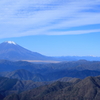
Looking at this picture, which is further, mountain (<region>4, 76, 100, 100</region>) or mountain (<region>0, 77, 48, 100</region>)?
mountain (<region>0, 77, 48, 100</region>)

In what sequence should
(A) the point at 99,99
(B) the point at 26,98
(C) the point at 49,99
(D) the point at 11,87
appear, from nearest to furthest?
(A) the point at 99,99 → (C) the point at 49,99 → (B) the point at 26,98 → (D) the point at 11,87

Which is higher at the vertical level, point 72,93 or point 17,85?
point 72,93

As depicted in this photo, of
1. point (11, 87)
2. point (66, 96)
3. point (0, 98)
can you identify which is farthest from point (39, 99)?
point (11, 87)

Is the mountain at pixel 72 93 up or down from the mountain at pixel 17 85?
up

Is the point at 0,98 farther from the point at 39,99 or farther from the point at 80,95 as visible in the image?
the point at 80,95

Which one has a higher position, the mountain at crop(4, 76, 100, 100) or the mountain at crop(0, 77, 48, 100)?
the mountain at crop(4, 76, 100, 100)

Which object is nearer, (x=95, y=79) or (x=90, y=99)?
(x=90, y=99)

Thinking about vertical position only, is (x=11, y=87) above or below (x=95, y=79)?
below

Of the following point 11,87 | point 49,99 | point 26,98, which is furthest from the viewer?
point 11,87

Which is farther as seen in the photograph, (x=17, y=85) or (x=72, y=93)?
(x=17, y=85)

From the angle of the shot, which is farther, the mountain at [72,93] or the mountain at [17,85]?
the mountain at [17,85]
